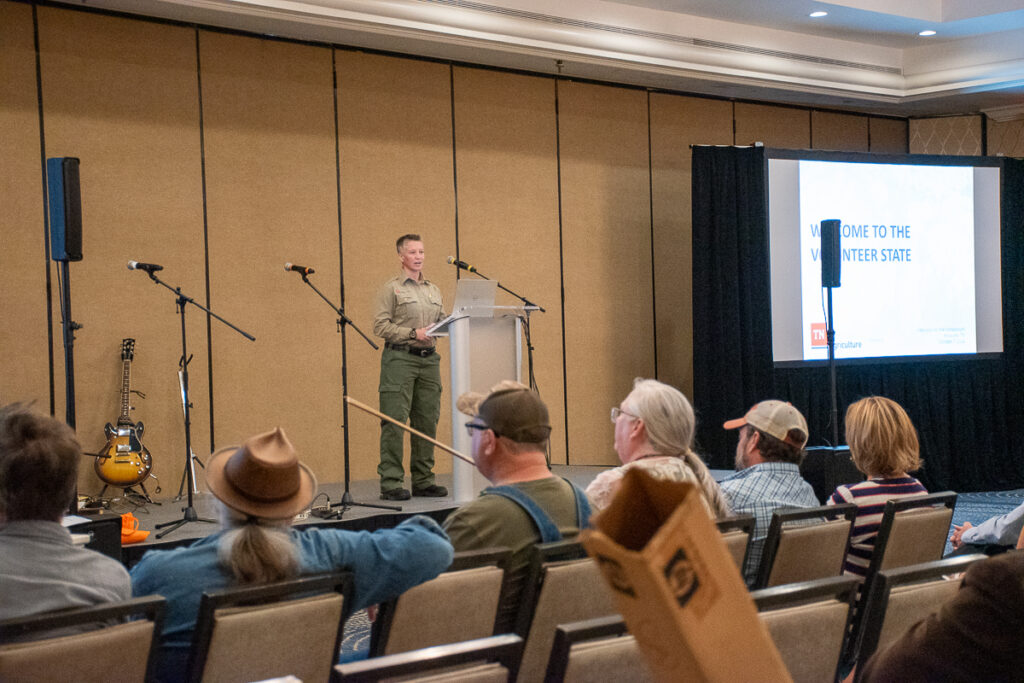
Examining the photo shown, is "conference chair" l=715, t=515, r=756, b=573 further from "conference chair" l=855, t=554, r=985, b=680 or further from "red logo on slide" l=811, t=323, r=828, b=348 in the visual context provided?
"red logo on slide" l=811, t=323, r=828, b=348

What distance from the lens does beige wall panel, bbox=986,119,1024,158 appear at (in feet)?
28.4

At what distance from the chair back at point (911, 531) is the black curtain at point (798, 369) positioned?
15.3 ft

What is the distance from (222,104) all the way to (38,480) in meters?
4.73

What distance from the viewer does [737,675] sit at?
1.72ft

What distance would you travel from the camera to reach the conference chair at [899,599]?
1720 mm

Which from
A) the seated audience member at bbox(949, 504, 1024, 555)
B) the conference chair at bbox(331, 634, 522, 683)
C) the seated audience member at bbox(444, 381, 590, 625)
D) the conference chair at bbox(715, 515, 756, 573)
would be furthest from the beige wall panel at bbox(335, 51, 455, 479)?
the conference chair at bbox(331, 634, 522, 683)

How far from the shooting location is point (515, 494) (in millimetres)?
2295

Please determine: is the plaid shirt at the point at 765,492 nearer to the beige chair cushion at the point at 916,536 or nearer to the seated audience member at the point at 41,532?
the beige chair cushion at the point at 916,536

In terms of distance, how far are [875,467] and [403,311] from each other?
322 cm

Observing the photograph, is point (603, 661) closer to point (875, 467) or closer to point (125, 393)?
point (875, 467)

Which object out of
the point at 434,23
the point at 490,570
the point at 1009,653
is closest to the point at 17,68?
the point at 434,23

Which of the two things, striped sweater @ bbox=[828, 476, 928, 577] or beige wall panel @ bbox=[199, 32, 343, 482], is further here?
beige wall panel @ bbox=[199, 32, 343, 482]

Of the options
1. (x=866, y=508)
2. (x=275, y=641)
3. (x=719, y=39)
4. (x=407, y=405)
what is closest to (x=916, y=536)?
(x=866, y=508)

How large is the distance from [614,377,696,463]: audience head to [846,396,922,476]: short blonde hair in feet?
1.92
